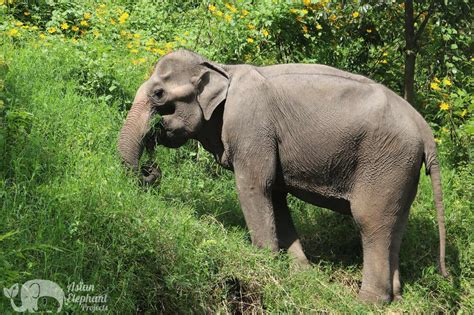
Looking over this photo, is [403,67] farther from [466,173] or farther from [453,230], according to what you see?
[453,230]

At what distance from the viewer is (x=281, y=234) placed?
23.2 ft

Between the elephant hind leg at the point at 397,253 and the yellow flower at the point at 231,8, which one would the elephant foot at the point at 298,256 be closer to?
the elephant hind leg at the point at 397,253

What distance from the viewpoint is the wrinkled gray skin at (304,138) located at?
252 inches

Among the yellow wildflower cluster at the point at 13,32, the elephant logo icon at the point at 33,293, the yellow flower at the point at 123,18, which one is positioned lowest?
the elephant logo icon at the point at 33,293

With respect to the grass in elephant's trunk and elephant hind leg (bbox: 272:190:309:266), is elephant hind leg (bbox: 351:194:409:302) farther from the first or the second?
the grass in elephant's trunk

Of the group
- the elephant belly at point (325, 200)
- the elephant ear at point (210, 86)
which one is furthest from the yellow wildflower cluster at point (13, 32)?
the elephant belly at point (325, 200)

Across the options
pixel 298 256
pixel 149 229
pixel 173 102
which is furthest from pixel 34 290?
pixel 298 256

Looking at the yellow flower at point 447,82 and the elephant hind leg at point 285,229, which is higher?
the yellow flower at point 447,82

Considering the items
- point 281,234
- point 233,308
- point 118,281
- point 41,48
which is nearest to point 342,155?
point 281,234

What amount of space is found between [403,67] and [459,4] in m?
1.51

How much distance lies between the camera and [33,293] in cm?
510

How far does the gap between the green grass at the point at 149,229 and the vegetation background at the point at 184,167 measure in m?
0.01

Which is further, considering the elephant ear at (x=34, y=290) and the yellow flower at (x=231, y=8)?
the yellow flower at (x=231, y=8)

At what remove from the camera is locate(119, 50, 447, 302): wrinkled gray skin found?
639 cm
